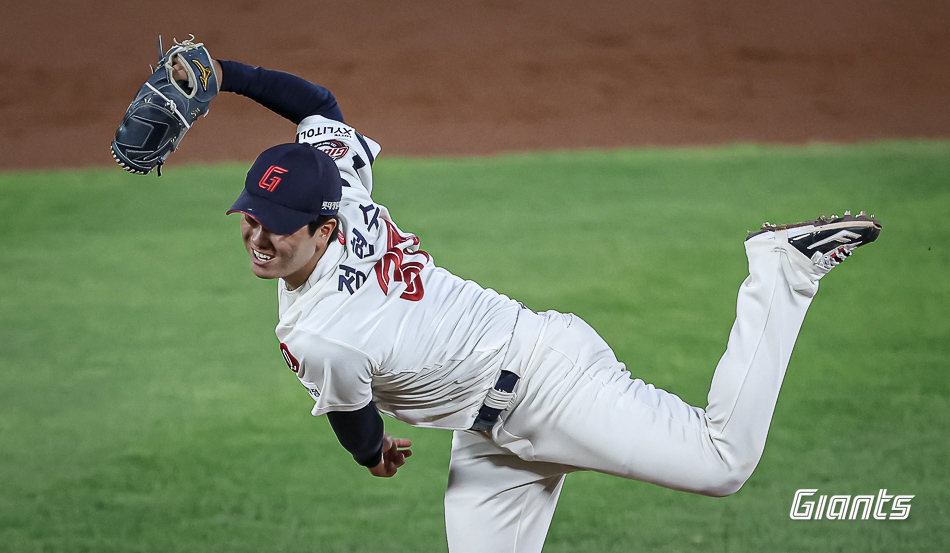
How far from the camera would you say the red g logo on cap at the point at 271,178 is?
2424 millimetres

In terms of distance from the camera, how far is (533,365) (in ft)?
9.02

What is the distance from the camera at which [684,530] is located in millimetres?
3773

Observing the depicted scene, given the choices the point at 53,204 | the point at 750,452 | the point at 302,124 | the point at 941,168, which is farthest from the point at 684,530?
the point at 53,204

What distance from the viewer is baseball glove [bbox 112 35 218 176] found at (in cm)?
265

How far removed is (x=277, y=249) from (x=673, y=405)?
1.17m

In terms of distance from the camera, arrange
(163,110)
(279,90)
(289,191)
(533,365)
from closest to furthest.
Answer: (289,191) < (163,110) < (533,365) < (279,90)

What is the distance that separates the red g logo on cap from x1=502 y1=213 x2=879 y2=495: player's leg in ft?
2.81

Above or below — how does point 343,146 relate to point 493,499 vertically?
above

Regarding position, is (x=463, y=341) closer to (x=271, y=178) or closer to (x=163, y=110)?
A: (x=271, y=178)

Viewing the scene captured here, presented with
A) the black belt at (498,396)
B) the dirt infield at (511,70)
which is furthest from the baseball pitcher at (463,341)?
the dirt infield at (511,70)

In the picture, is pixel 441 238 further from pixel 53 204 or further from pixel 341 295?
pixel 341 295

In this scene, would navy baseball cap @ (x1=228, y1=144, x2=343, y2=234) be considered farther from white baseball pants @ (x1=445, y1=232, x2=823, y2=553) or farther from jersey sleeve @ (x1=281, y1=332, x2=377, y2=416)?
white baseball pants @ (x1=445, y1=232, x2=823, y2=553)

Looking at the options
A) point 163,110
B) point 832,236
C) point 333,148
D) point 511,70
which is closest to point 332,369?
point 333,148

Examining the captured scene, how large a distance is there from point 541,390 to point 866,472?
2000mm
